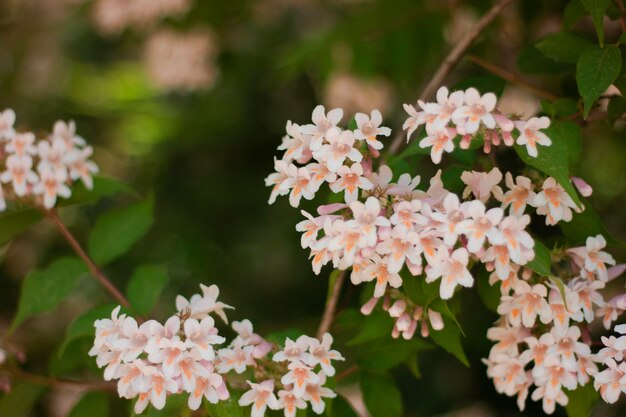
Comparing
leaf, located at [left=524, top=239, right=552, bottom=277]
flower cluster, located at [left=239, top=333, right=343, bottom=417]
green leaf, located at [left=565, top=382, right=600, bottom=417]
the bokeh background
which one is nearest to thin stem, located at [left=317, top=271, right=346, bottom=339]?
flower cluster, located at [left=239, top=333, right=343, bottom=417]

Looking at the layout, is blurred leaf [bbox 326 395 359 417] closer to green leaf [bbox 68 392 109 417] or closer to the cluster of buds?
the cluster of buds

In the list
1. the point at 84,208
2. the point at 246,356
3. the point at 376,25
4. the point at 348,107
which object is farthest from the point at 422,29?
the point at 84,208

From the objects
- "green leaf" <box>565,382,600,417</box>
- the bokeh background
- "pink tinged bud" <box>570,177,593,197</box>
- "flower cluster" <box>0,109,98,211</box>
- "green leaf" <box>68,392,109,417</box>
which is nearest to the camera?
"pink tinged bud" <box>570,177,593,197</box>

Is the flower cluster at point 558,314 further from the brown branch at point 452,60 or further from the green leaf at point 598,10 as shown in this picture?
the brown branch at point 452,60

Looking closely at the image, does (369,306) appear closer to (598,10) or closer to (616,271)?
(616,271)

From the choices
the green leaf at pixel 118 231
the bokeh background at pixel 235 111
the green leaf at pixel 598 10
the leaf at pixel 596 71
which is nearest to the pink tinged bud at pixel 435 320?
the leaf at pixel 596 71

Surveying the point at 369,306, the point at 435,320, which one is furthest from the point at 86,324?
the point at 435,320
